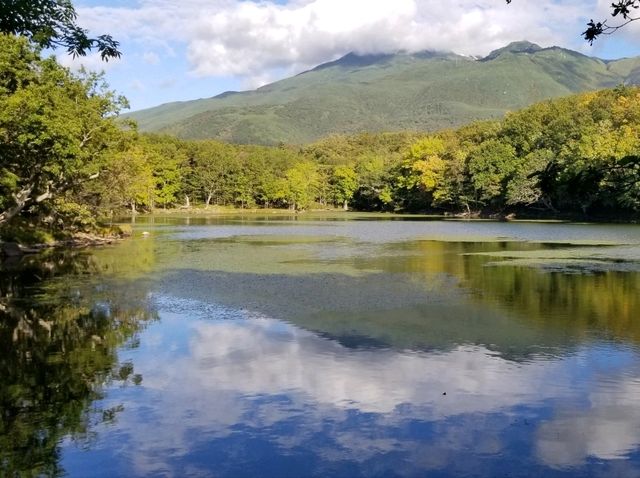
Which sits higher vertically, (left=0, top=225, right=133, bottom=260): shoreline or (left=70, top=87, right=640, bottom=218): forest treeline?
(left=70, top=87, right=640, bottom=218): forest treeline

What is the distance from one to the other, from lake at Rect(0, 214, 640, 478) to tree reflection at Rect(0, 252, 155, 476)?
40 millimetres

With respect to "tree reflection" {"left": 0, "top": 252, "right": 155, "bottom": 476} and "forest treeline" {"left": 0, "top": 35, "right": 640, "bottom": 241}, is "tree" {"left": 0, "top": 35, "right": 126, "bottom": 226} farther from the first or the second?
"tree reflection" {"left": 0, "top": 252, "right": 155, "bottom": 476}

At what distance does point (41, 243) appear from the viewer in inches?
1336

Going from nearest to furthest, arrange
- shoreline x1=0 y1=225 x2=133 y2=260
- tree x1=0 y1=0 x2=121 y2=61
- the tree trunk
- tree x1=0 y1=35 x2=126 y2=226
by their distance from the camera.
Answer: tree x1=0 y1=0 x2=121 y2=61, tree x1=0 y1=35 x2=126 y2=226, the tree trunk, shoreline x1=0 y1=225 x2=133 y2=260

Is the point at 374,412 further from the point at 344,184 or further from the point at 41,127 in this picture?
the point at 344,184

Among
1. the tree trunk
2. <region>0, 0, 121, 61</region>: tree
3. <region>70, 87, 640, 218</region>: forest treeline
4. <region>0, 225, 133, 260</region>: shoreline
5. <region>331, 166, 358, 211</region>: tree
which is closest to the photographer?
<region>0, 0, 121, 61</region>: tree

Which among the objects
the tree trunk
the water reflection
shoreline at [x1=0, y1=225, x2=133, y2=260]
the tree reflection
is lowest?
the water reflection

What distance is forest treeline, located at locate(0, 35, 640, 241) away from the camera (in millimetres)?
24469

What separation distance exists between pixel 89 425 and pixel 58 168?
2213 cm

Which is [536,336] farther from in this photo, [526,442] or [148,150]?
[148,150]

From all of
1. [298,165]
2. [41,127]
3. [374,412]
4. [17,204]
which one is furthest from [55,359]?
[298,165]

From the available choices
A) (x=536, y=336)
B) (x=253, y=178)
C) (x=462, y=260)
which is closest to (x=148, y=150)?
(x=253, y=178)

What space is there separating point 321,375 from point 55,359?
15.9 ft

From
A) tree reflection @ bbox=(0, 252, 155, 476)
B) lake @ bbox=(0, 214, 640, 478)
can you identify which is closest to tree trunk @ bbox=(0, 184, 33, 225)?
tree reflection @ bbox=(0, 252, 155, 476)
